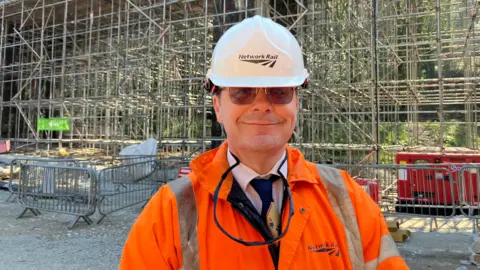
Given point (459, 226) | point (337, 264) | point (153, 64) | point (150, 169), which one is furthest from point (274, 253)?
point (153, 64)

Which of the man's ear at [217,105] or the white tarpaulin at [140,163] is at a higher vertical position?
the man's ear at [217,105]

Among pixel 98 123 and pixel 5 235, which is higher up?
pixel 98 123

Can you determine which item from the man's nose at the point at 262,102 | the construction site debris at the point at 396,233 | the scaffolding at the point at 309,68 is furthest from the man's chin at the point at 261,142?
the scaffolding at the point at 309,68

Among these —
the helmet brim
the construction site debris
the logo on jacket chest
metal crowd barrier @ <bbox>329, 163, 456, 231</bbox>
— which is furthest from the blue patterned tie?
metal crowd barrier @ <bbox>329, 163, 456, 231</bbox>

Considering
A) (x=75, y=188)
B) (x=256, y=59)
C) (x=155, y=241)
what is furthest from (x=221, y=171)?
(x=75, y=188)

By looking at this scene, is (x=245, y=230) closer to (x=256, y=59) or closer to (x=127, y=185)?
(x=256, y=59)

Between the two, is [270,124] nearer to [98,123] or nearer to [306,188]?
[306,188]

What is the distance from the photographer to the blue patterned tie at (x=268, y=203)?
127 cm

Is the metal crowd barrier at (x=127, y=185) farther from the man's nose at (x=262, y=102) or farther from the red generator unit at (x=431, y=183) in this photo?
the man's nose at (x=262, y=102)

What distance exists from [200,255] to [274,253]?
0.27m

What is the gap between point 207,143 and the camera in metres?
12.5

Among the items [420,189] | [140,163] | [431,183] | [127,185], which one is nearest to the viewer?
[431,183]

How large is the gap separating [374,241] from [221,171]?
2.20 feet

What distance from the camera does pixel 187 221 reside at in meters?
1.25
